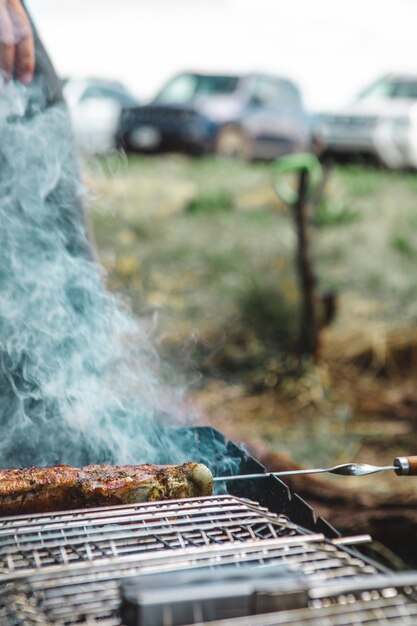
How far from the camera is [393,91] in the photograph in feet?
55.2

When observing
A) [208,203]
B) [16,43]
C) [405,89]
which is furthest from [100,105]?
[16,43]

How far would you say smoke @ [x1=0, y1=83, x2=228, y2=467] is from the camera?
11.2 feet

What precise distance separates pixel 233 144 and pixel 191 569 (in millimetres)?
14793

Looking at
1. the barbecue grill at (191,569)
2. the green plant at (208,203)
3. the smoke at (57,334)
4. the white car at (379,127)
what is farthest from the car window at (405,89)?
the barbecue grill at (191,569)

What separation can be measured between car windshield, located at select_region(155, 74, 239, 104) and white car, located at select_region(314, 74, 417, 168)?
2052 millimetres

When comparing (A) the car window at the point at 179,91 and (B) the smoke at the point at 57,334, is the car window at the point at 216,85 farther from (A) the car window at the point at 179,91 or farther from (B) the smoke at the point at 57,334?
(B) the smoke at the point at 57,334

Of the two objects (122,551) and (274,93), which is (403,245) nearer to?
(274,93)

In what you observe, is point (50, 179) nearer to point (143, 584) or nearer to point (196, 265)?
point (143, 584)

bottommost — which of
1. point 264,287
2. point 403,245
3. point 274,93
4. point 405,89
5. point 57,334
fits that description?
point 57,334

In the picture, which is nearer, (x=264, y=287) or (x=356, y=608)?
(x=356, y=608)

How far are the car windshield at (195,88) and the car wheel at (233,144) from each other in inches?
34.0

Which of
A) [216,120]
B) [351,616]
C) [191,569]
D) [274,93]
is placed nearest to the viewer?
[351,616]

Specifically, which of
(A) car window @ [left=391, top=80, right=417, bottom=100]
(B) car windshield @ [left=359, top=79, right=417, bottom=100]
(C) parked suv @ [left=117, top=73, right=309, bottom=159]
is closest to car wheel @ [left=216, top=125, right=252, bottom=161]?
(C) parked suv @ [left=117, top=73, right=309, bottom=159]

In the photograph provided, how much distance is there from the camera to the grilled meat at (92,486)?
2465 mm
